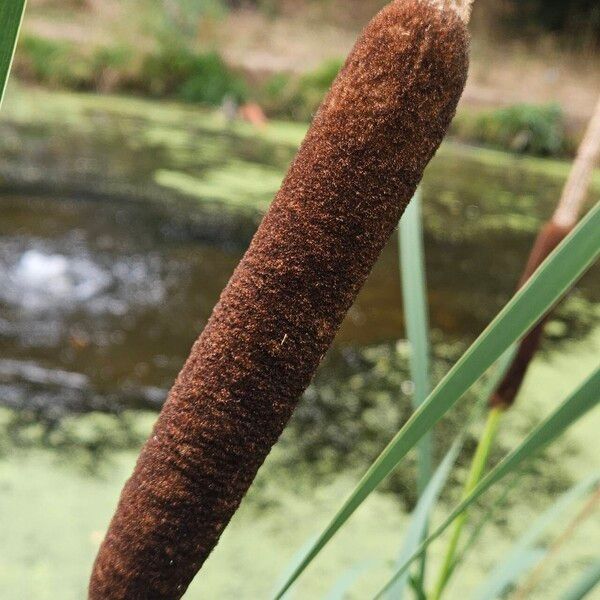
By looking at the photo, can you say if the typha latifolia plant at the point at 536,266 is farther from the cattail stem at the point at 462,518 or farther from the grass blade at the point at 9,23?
the grass blade at the point at 9,23

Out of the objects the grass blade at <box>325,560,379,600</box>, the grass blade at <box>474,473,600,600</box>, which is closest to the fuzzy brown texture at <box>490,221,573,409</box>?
the grass blade at <box>474,473,600,600</box>

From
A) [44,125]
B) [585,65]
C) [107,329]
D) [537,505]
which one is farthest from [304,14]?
[537,505]

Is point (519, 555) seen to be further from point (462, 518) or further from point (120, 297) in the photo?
point (120, 297)

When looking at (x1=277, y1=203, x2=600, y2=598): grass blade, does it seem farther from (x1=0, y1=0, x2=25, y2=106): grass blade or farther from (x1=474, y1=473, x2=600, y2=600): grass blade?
(x1=474, y1=473, x2=600, y2=600): grass blade

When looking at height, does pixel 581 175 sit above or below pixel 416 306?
above

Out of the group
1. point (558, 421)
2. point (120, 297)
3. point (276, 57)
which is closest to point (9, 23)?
point (558, 421)

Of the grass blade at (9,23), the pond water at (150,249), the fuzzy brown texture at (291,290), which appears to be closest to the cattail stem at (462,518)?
the fuzzy brown texture at (291,290)
